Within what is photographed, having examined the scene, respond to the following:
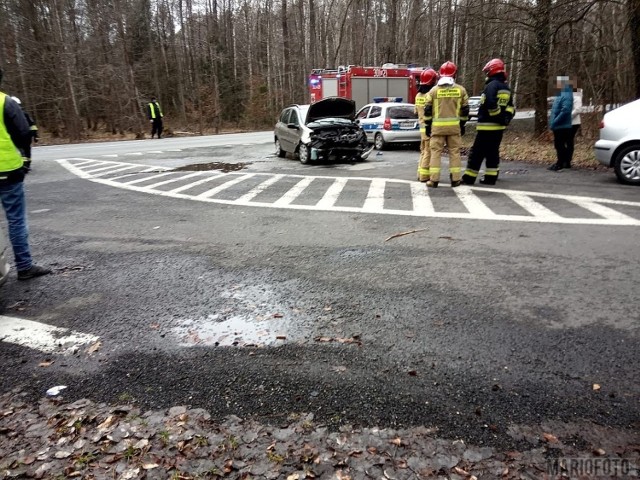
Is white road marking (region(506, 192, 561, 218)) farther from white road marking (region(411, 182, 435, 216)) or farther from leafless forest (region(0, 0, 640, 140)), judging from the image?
leafless forest (region(0, 0, 640, 140))

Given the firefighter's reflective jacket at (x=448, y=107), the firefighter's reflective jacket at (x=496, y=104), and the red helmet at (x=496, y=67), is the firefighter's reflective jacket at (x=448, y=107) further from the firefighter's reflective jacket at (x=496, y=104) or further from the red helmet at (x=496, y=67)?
the red helmet at (x=496, y=67)

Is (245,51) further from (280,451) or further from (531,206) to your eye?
(280,451)

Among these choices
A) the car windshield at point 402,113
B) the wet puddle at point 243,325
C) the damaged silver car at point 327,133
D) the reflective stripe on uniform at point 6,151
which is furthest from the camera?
the car windshield at point 402,113

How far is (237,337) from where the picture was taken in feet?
11.8

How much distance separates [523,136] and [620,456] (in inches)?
688

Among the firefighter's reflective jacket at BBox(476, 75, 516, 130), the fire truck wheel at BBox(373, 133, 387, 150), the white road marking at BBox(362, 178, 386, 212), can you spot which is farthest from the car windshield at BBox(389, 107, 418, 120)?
the firefighter's reflective jacket at BBox(476, 75, 516, 130)

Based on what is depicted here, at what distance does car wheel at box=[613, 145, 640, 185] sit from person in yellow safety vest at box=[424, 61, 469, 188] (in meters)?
2.90

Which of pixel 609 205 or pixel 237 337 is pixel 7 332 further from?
pixel 609 205

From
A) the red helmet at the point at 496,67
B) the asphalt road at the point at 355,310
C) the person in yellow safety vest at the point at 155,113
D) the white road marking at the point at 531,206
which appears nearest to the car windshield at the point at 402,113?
the red helmet at the point at 496,67

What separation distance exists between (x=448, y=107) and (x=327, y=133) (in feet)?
16.7

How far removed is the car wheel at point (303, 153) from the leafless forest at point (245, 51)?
7.34 metres

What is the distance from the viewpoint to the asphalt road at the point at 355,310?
2.80m

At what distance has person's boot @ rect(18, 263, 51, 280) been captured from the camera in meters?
4.98

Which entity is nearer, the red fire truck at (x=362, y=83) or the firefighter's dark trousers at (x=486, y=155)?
the firefighter's dark trousers at (x=486, y=155)
